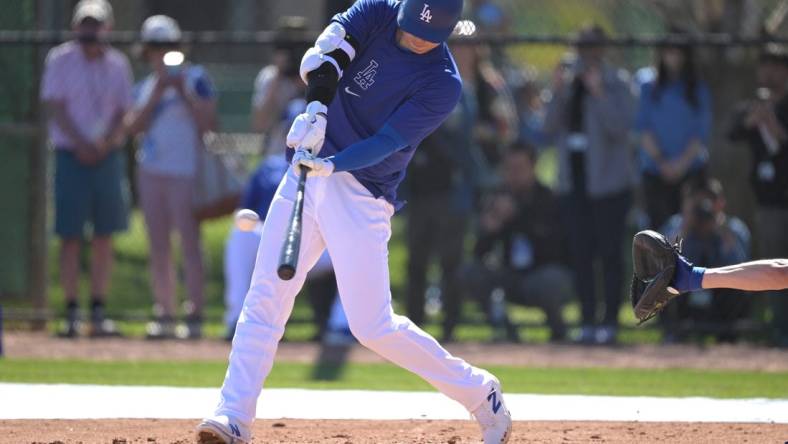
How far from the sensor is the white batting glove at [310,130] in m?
5.58

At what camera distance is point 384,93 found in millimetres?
5875

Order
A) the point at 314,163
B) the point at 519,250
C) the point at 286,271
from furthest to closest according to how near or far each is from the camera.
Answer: the point at 519,250 < the point at 314,163 < the point at 286,271

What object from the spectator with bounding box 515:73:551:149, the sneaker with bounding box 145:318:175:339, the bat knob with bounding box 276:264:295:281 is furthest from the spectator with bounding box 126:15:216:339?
the bat knob with bounding box 276:264:295:281

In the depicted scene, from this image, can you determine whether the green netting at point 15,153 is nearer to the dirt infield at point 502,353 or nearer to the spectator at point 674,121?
the dirt infield at point 502,353

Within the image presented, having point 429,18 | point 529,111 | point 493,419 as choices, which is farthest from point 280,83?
point 493,419

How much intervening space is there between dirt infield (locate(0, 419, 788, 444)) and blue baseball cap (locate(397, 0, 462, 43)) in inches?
75.5

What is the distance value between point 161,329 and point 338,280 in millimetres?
5521

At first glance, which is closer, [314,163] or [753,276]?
[314,163]

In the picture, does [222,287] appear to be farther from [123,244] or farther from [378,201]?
[378,201]

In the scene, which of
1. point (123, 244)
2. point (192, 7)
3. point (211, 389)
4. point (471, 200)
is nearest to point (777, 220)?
point (471, 200)

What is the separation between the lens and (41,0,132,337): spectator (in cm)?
1080

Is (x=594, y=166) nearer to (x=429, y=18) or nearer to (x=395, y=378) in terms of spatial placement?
(x=395, y=378)

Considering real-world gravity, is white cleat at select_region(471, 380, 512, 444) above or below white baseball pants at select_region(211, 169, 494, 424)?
below

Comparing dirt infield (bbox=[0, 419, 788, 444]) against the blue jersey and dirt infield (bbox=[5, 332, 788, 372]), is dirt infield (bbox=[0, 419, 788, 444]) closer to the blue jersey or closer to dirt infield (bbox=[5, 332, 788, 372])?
the blue jersey
